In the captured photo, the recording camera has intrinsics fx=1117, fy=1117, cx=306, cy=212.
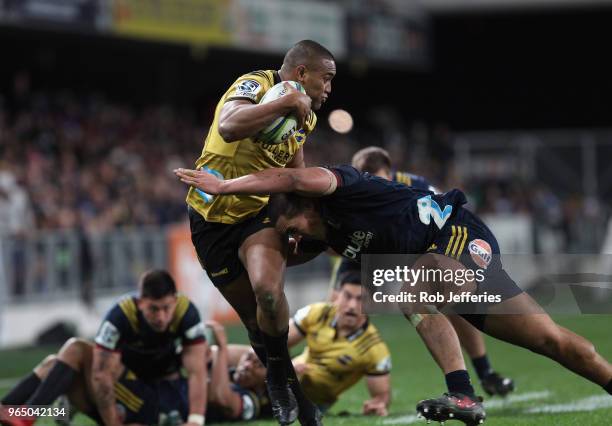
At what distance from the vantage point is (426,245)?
634 centimetres

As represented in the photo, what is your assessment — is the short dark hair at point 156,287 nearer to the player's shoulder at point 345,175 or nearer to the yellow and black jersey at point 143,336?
the yellow and black jersey at point 143,336

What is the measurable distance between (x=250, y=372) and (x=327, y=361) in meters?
0.64

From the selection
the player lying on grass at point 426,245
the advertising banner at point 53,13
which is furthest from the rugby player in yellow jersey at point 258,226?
the advertising banner at point 53,13

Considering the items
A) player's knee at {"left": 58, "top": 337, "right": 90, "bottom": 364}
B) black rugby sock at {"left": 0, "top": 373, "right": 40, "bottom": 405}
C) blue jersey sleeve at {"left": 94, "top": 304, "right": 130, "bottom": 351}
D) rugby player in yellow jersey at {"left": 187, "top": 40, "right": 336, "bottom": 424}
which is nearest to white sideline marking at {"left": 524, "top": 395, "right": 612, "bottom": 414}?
rugby player in yellow jersey at {"left": 187, "top": 40, "right": 336, "bottom": 424}

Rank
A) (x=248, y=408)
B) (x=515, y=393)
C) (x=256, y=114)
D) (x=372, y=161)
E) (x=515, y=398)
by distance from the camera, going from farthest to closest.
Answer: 1. (x=515, y=393)
2. (x=515, y=398)
3. (x=372, y=161)
4. (x=248, y=408)
5. (x=256, y=114)

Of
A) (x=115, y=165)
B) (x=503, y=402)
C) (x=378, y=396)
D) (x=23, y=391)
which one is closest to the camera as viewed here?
(x=23, y=391)

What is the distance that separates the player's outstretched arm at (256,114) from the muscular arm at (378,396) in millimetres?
3004

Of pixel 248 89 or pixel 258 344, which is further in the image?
pixel 258 344

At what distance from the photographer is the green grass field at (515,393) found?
7.50 m

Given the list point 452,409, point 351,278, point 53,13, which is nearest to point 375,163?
point 351,278

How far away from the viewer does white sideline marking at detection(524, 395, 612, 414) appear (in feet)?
25.5

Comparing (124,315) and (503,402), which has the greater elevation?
(124,315)

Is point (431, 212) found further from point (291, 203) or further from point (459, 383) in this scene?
point (459, 383)

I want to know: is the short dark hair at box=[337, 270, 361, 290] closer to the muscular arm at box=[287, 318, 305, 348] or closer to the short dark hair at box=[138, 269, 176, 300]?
the muscular arm at box=[287, 318, 305, 348]
